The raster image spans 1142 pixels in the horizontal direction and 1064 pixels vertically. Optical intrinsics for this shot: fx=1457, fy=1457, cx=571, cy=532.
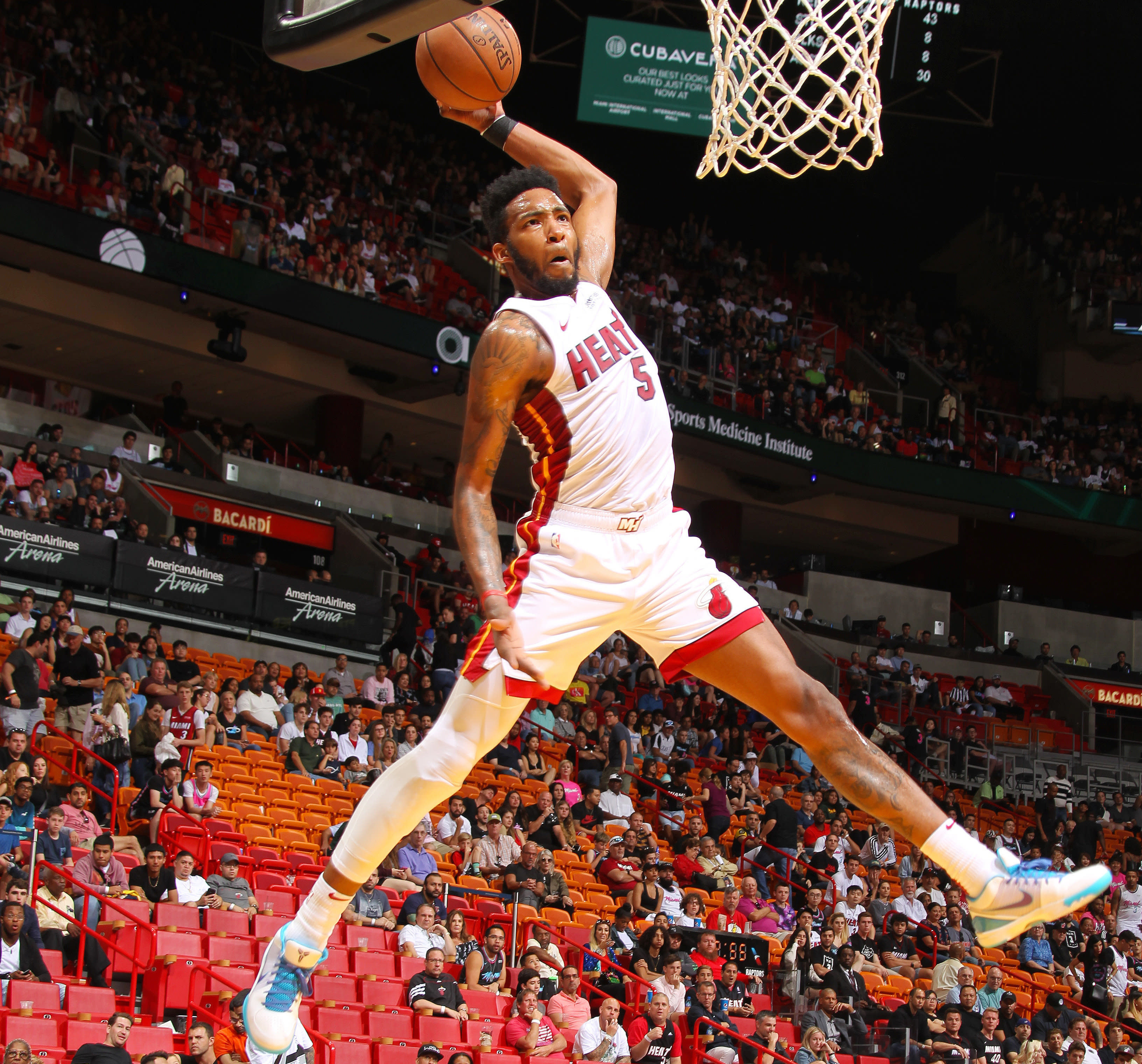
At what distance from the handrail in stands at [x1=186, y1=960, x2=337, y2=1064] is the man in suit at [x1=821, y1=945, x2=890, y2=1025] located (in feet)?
16.1

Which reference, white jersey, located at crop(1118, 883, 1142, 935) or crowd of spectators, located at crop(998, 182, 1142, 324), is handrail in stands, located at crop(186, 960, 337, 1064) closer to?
white jersey, located at crop(1118, 883, 1142, 935)

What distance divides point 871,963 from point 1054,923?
328cm

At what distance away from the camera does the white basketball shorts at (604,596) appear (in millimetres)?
4309

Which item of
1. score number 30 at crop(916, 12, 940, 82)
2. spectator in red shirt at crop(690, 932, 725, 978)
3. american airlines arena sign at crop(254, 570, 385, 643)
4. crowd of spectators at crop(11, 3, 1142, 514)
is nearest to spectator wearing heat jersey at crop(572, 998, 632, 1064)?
spectator in red shirt at crop(690, 932, 725, 978)

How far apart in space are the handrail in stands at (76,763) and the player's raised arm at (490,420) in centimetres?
801

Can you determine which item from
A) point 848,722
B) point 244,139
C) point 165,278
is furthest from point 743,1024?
point 244,139

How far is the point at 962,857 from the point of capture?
4262mm

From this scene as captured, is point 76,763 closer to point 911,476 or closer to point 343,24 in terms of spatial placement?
point 343,24

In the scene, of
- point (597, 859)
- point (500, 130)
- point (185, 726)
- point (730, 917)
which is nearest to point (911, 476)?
point (597, 859)

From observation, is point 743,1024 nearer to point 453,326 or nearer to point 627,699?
point 627,699

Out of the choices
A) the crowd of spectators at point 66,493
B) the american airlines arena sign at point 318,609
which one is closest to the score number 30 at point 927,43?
the american airlines arena sign at point 318,609

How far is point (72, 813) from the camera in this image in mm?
10859

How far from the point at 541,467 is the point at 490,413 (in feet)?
1.08

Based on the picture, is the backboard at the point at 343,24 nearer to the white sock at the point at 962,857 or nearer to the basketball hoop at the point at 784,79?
the white sock at the point at 962,857
